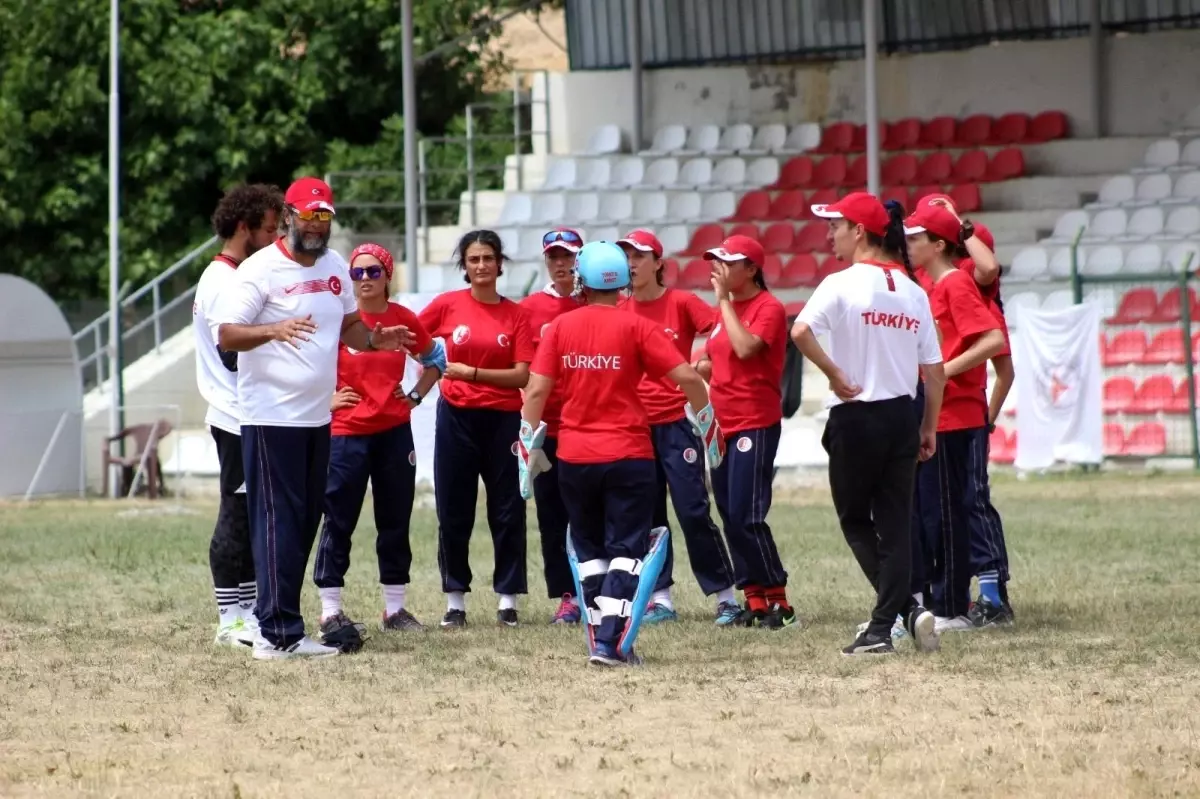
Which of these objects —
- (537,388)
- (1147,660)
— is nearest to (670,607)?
(537,388)

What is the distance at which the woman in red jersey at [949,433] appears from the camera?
934 cm

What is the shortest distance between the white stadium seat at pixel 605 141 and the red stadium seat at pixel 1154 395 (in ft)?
33.8

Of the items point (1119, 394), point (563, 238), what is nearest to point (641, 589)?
point (563, 238)

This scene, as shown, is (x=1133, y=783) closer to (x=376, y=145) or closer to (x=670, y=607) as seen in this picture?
(x=670, y=607)

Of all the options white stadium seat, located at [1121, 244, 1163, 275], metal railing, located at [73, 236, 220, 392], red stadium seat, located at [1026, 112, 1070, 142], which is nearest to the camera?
white stadium seat, located at [1121, 244, 1163, 275]

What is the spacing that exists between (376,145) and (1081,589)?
2279 centimetres

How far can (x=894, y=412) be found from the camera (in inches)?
332

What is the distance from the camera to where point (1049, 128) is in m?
26.6

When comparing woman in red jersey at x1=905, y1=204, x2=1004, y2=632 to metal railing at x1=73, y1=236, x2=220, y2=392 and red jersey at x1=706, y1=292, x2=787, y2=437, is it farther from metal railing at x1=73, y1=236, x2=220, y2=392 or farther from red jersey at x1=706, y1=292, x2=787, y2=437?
metal railing at x1=73, y1=236, x2=220, y2=392

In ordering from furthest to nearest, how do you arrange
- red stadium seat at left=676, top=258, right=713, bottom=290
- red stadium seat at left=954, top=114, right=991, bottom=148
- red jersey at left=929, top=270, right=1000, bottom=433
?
1. red stadium seat at left=954, top=114, right=991, bottom=148
2. red stadium seat at left=676, top=258, right=713, bottom=290
3. red jersey at left=929, top=270, right=1000, bottom=433

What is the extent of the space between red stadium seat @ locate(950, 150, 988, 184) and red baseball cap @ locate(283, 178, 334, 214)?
1826cm

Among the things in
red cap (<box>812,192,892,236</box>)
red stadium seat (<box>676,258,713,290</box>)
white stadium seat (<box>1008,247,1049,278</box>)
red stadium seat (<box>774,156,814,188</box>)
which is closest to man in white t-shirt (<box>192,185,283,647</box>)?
red cap (<box>812,192,892,236</box>)

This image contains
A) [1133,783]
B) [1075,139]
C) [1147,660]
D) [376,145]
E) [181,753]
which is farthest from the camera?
[376,145]

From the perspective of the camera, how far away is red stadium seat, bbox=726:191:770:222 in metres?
26.6
